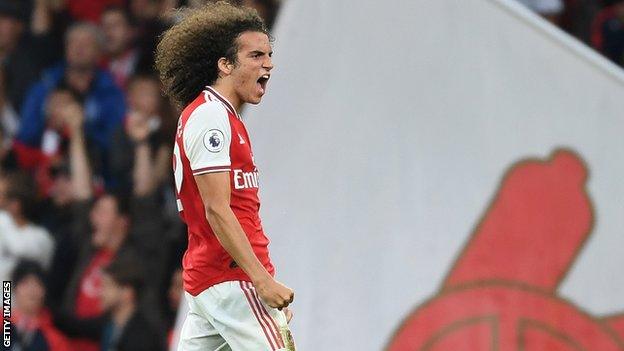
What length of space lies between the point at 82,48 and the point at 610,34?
Answer: 357 centimetres

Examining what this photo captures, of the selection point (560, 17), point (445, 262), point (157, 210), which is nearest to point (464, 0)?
point (445, 262)

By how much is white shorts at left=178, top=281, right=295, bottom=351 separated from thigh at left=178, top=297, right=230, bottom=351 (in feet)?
0.20

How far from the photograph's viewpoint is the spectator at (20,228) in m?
9.17

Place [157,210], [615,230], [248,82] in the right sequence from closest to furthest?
[248,82]
[615,230]
[157,210]

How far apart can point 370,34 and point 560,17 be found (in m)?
2.16

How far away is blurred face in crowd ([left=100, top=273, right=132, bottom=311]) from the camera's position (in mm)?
8492

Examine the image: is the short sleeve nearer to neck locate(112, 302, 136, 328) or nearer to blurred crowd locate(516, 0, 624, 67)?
neck locate(112, 302, 136, 328)

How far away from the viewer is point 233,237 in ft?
16.8

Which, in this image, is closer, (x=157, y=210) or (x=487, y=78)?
(x=487, y=78)

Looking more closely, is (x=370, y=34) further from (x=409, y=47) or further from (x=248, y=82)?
(x=248, y=82)

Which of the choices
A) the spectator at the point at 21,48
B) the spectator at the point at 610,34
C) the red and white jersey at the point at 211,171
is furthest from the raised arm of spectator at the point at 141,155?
the red and white jersey at the point at 211,171

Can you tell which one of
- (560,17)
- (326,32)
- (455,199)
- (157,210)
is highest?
(560,17)

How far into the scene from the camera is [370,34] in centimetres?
739

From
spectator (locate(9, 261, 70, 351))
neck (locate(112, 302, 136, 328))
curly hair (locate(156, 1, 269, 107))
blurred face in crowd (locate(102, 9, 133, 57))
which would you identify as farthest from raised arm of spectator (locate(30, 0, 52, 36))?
curly hair (locate(156, 1, 269, 107))
